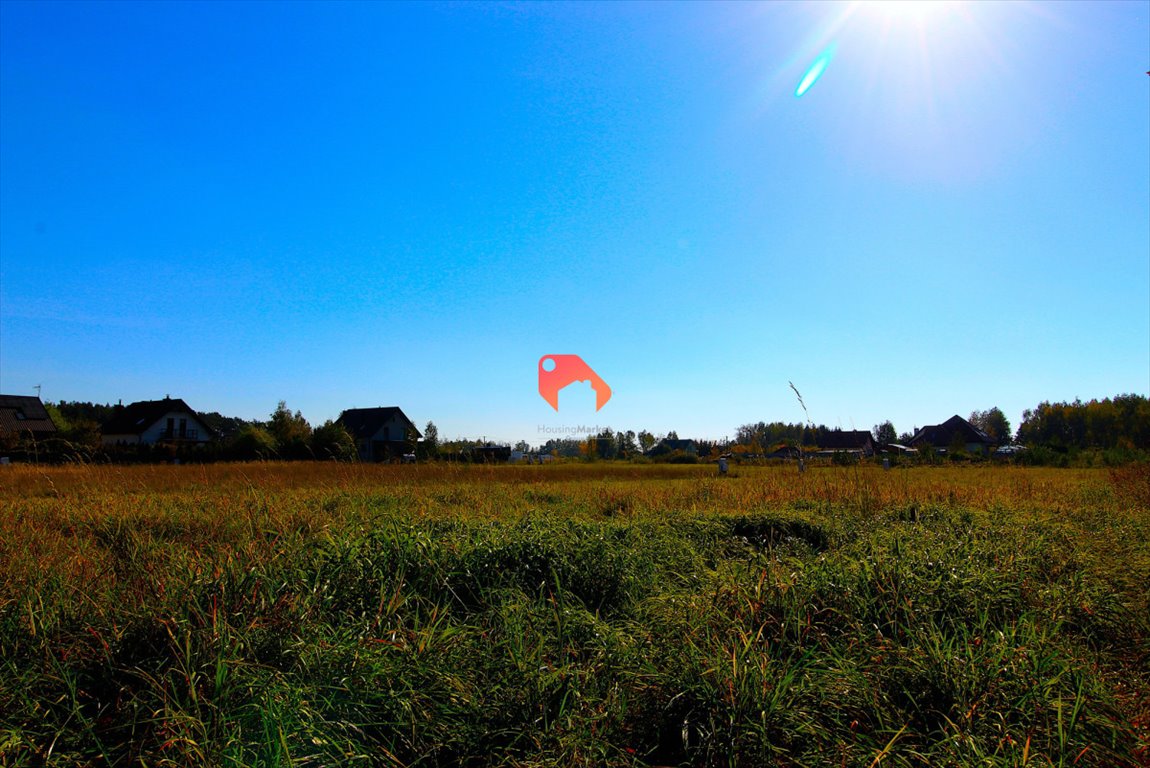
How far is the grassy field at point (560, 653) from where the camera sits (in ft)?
6.81

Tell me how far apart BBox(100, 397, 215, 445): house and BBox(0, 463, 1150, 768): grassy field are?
53.0 meters

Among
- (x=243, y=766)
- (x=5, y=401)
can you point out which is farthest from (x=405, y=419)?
(x=243, y=766)

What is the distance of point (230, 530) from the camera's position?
4.79m

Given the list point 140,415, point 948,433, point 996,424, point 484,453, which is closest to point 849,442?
point 484,453

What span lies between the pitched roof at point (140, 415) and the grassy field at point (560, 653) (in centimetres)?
5350

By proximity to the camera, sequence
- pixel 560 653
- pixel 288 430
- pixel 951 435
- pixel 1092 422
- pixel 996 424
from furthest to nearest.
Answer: pixel 996 424 < pixel 1092 422 < pixel 951 435 < pixel 288 430 < pixel 560 653

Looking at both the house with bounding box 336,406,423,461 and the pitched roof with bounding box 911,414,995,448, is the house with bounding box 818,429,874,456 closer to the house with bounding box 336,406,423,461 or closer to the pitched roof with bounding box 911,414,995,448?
the house with bounding box 336,406,423,461

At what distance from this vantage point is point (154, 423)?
4888 centimetres

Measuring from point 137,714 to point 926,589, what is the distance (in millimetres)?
3509

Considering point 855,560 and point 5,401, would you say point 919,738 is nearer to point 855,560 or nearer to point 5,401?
point 855,560

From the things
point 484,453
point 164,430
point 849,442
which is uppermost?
point 164,430

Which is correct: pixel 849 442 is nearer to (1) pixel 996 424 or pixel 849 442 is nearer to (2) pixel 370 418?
(2) pixel 370 418

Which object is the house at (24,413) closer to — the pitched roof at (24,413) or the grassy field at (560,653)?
the pitched roof at (24,413)

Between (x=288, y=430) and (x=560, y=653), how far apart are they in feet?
130
